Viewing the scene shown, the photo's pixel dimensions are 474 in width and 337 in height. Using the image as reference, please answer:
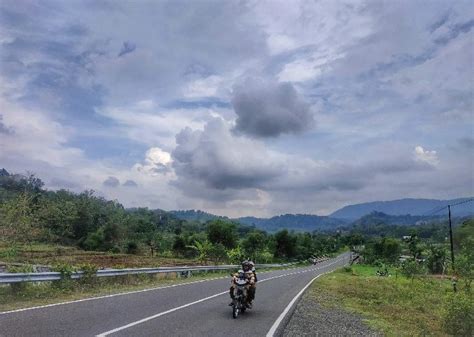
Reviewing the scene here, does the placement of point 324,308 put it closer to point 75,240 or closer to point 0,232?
point 0,232

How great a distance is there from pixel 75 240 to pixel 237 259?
56064mm

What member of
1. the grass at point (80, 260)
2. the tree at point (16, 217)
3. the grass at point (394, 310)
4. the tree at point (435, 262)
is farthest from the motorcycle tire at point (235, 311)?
the tree at point (435, 262)

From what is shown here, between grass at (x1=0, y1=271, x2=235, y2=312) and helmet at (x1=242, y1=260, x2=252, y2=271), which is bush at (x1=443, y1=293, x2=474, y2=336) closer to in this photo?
helmet at (x1=242, y1=260, x2=252, y2=271)

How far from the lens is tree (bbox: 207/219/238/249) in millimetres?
70850

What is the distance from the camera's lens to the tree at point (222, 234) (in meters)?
70.8

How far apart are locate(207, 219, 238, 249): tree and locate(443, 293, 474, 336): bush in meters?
55.5

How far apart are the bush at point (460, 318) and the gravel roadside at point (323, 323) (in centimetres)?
313

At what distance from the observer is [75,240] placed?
334 feet

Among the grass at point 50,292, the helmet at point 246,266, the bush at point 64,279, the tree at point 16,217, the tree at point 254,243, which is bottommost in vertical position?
the grass at point 50,292

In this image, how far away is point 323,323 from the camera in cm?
1323

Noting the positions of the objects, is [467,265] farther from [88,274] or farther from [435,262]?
[435,262]

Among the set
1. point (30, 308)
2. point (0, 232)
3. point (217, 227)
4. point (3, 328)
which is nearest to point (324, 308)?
point (30, 308)

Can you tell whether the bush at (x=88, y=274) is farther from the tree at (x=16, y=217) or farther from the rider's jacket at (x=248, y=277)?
the tree at (x=16, y=217)

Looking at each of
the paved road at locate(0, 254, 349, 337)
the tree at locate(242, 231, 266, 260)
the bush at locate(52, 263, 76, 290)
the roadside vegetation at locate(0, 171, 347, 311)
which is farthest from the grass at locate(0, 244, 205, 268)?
the paved road at locate(0, 254, 349, 337)
